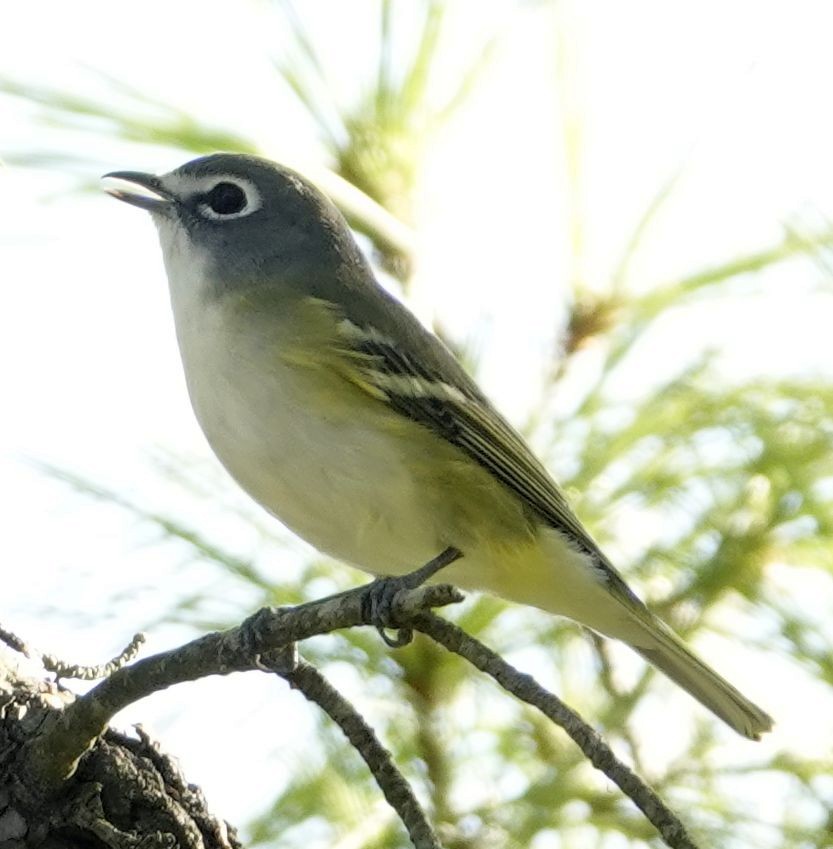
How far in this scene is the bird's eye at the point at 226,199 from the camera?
2.49 m

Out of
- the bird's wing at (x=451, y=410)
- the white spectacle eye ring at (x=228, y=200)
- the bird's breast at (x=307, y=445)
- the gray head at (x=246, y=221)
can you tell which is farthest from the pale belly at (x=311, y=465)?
the white spectacle eye ring at (x=228, y=200)

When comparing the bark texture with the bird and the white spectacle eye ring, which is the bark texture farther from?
the white spectacle eye ring

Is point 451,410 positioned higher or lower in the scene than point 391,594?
higher

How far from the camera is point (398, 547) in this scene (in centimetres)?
213

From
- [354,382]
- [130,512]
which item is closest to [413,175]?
[354,382]

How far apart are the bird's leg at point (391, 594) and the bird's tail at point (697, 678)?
319 millimetres

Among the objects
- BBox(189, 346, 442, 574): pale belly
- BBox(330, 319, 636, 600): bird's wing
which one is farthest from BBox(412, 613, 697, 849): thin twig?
BBox(330, 319, 636, 600): bird's wing

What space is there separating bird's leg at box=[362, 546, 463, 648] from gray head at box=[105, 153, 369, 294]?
Result: 57 centimetres

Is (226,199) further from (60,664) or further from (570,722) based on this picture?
(570,722)

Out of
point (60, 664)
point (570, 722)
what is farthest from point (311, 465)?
point (570, 722)

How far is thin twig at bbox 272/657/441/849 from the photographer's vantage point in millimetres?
1328

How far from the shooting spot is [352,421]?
6.88 feet

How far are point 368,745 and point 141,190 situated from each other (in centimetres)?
134

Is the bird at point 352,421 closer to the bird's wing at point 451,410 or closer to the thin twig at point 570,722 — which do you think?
the bird's wing at point 451,410
